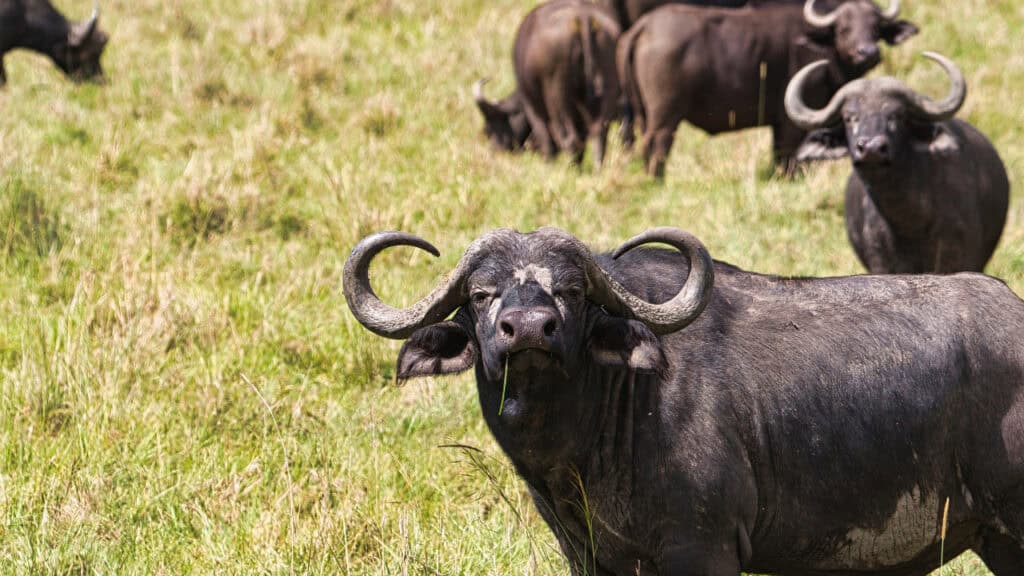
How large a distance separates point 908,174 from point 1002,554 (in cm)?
383

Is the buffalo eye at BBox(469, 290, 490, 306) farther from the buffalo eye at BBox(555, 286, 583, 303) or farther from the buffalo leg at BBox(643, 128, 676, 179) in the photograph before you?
the buffalo leg at BBox(643, 128, 676, 179)

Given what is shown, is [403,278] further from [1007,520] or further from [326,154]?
[1007,520]

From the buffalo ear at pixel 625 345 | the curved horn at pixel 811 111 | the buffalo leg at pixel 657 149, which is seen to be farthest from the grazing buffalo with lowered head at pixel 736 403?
the buffalo leg at pixel 657 149

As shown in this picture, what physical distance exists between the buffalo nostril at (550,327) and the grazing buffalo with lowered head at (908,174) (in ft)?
14.4

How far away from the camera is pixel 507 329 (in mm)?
3676

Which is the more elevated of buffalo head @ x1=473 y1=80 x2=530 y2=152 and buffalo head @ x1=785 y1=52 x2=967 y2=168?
buffalo head @ x1=785 y1=52 x2=967 y2=168

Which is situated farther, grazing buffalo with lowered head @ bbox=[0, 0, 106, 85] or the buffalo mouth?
grazing buffalo with lowered head @ bbox=[0, 0, 106, 85]

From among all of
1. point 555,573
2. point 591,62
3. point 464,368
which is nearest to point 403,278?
point 555,573

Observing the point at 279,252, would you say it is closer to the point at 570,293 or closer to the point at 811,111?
the point at 811,111

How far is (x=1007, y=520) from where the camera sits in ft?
14.3

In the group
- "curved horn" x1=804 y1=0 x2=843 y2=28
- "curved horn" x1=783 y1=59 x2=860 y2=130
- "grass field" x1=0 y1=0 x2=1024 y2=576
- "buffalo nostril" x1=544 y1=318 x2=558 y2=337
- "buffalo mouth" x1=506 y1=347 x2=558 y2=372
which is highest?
"buffalo nostril" x1=544 y1=318 x2=558 y2=337

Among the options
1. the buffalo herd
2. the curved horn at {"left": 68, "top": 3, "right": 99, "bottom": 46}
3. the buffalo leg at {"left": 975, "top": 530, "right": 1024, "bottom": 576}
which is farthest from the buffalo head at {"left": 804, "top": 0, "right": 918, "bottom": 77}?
the buffalo leg at {"left": 975, "top": 530, "right": 1024, "bottom": 576}

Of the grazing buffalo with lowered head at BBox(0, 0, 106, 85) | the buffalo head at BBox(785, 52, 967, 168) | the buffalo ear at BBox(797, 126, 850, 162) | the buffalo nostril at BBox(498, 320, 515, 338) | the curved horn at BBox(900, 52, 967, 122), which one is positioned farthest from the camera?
the grazing buffalo with lowered head at BBox(0, 0, 106, 85)

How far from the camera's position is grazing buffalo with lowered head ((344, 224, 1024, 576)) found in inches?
156
